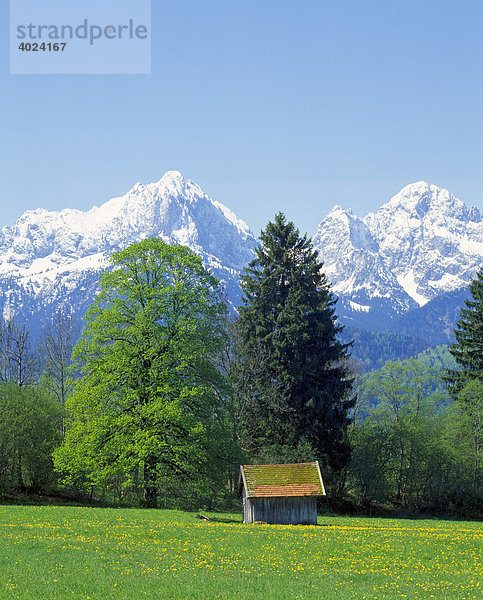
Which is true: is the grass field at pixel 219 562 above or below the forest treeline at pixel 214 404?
below

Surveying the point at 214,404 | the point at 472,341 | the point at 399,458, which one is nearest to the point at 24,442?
the point at 214,404

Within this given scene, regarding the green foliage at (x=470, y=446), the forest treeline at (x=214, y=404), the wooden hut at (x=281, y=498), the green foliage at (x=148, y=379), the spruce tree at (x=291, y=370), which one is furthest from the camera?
the green foliage at (x=470, y=446)

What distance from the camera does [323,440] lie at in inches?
2211

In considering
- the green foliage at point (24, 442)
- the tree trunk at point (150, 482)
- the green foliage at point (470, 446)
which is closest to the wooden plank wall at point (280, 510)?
the tree trunk at point (150, 482)

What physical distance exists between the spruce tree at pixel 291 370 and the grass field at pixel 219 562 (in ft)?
70.2

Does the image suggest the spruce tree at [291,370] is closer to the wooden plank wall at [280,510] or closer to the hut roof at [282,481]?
the hut roof at [282,481]

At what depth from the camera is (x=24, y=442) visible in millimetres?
47531

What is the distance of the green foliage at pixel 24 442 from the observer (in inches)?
1861

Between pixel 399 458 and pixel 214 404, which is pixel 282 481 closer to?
pixel 214 404

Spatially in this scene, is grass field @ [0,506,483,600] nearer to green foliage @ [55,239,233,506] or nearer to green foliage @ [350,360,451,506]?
green foliage @ [55,239,233,506]

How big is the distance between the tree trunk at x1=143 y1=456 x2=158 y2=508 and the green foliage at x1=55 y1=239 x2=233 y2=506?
0.23 feet

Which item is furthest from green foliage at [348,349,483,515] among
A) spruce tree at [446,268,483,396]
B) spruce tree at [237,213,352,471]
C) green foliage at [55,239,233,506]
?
green foliage at [55,239,233,506]

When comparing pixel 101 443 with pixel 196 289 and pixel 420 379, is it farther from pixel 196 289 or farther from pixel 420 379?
pixel 420 379

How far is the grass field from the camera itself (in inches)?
744
